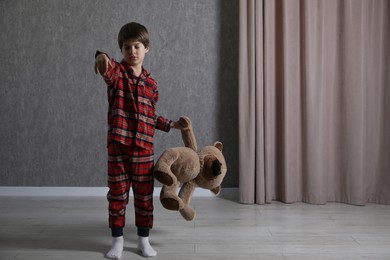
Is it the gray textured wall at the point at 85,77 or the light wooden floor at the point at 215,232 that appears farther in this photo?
the gray textured wall at the point at 85,77

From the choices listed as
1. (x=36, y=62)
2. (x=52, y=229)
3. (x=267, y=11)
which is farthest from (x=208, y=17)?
(x=52, y=229)

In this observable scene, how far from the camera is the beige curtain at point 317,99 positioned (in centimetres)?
254

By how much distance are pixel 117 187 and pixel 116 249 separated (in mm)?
245

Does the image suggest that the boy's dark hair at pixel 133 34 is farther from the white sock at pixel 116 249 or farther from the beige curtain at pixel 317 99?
the beige curtain at pixel 317 99

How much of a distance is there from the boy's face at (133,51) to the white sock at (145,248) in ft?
2.26

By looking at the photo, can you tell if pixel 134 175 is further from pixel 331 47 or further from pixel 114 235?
pixel 331 47

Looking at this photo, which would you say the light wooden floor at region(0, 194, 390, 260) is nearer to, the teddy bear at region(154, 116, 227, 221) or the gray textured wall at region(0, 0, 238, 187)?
the teddy bear at region(154, 116, 227, 221)

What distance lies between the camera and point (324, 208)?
7.99 ft

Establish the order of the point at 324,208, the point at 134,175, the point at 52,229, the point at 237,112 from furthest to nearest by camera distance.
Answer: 1. the point at 237,112
2. the point at 324,208
3. the point at 52,229
4. the point at 134,175

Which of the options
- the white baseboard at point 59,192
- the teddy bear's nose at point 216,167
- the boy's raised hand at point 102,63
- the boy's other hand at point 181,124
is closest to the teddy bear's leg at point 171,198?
the teddy bear's nose at point 216,167

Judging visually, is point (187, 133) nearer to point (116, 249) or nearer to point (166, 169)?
point (166, 169)

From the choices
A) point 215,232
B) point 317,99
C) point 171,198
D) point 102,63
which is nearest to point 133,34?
point 102,63

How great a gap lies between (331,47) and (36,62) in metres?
1.92

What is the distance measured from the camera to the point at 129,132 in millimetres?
1563
